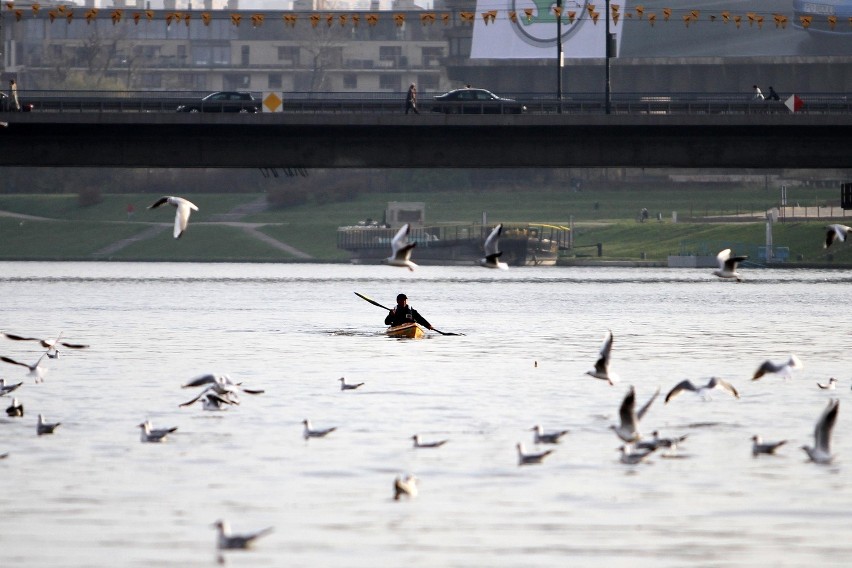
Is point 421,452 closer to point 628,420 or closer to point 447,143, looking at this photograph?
point 628,420

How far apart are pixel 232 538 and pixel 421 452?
331 inches

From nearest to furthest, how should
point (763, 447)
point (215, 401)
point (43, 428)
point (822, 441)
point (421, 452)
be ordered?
point (822, 441)
point (763, 447)
point (421, 452)
point (43, 428)
point (215, 401)

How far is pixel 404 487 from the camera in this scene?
2323 centimetres

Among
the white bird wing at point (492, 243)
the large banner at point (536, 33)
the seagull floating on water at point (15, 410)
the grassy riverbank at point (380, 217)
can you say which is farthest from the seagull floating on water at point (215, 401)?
the large banner at point (536, 33)

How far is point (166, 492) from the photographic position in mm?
23891

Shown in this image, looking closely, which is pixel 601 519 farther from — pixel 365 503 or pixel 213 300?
pixel 213 300

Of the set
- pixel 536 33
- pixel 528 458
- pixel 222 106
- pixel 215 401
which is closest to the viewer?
pixel 528 458

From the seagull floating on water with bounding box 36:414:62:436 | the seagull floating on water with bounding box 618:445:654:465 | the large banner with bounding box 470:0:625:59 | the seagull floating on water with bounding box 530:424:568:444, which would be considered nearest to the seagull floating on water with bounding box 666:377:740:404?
the seagull floating on water with bounding box 618:445:654:465

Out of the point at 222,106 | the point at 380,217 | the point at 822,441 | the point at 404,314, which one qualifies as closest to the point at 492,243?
the point at 822,441

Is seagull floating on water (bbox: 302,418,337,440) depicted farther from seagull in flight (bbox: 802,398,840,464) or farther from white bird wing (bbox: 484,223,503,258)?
seagull in flight (bbox: 802,398,840,464)

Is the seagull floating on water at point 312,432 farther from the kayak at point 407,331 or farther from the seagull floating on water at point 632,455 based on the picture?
the kayak at point 407,331

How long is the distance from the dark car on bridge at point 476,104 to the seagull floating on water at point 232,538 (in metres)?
64.1

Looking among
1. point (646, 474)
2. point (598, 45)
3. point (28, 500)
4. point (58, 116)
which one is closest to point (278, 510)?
point (28, 500)

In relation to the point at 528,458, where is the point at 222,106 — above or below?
above
